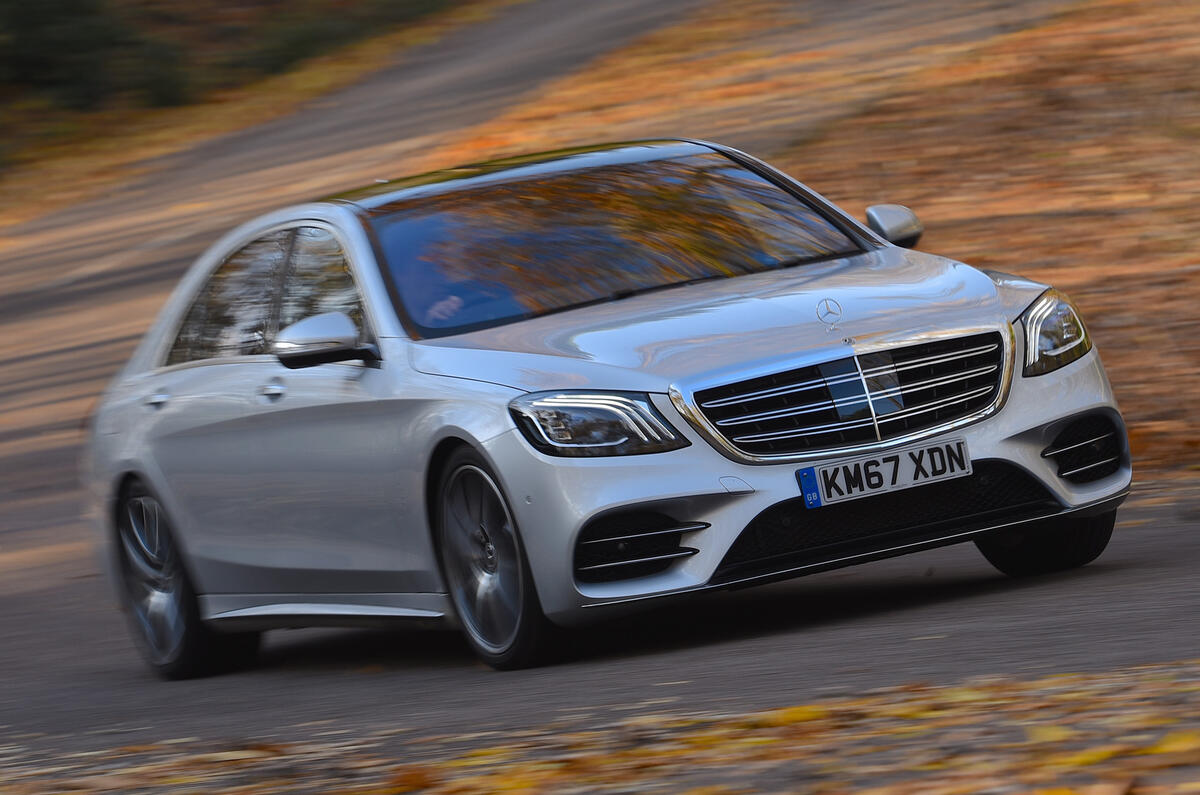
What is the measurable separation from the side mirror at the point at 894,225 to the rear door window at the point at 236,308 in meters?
2.15

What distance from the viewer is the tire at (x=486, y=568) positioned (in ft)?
21.8

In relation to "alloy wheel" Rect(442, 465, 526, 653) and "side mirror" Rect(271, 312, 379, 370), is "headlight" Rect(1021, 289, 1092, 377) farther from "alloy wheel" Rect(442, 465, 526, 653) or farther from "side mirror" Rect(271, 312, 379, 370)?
"side mirror" Rect(271, 312, 379, 370)

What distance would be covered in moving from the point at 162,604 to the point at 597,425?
301 cm

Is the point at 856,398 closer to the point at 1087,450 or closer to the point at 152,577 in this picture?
the point at 1087,450

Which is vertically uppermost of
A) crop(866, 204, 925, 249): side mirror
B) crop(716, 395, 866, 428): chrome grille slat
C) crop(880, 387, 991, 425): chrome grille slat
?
crop(866, 204, 925, 249): side mirror

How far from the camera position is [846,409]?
6586 mm

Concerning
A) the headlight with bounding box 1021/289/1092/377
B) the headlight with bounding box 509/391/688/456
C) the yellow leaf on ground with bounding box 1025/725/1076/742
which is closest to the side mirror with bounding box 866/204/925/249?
the headlight with bounding box 1021/289/1092/377

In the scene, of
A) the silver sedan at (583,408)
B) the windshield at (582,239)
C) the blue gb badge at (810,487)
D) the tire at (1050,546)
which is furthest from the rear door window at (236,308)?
the tire at (1050,546)

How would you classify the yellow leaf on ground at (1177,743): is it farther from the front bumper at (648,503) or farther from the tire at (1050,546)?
the tire at (1050,546)

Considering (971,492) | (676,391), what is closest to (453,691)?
(676,391)

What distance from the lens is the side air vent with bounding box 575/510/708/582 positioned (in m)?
6.50

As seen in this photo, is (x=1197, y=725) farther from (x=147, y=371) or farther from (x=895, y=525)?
(x=147, y=371)

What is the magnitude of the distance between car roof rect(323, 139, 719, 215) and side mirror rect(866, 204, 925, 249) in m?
0.78

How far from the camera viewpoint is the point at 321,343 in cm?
725
